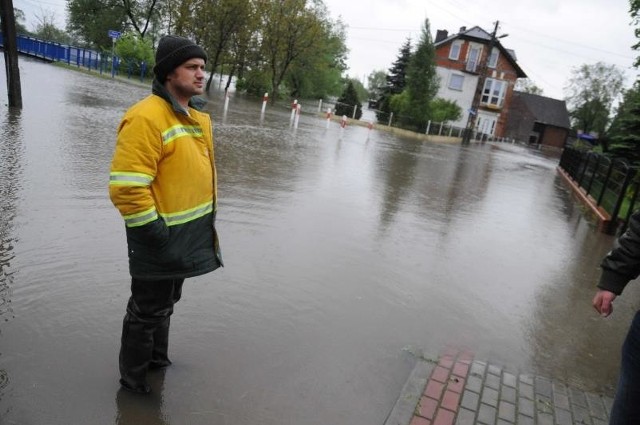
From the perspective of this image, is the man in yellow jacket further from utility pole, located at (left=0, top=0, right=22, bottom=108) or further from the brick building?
the brick building

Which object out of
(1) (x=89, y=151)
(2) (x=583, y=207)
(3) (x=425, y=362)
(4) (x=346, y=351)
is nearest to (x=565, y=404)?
(3) (x=425, y=362)

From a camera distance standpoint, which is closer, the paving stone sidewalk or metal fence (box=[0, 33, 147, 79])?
the paving stone sidewalk

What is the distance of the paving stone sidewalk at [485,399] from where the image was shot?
3.12 m

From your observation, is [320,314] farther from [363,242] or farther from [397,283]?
[363,242]

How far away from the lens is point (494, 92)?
52.4 meters

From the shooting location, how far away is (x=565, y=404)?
3420 millimetres

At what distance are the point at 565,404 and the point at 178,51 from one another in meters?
3.22

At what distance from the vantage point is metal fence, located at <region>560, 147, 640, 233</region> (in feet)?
30.7

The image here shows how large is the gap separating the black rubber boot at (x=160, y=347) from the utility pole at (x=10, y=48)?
10.7 meters

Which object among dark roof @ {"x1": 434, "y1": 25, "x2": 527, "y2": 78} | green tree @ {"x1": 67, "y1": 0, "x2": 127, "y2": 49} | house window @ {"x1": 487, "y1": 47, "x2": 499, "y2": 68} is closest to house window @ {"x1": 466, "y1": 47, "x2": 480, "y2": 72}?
dark roof @ {"x1": 434, "y1": 25, "x2": 527, "y2": 78}

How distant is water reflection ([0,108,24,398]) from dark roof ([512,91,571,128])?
63201 millimetres

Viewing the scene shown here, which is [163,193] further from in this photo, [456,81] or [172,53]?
[456,81]

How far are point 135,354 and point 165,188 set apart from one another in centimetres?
95

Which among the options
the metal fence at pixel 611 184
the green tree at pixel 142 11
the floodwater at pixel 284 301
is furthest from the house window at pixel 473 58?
the floodwater at pixel 284 301
